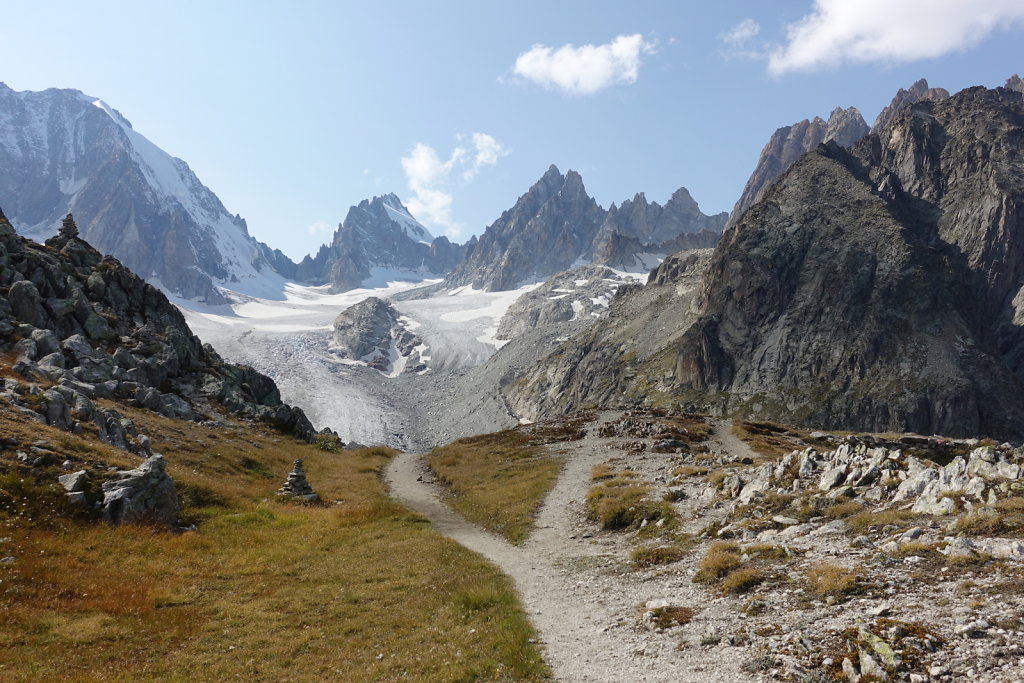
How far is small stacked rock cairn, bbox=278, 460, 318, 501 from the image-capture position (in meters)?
37.7

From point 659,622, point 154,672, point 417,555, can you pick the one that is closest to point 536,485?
point 417,555

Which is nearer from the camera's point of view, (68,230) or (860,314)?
(68,230)

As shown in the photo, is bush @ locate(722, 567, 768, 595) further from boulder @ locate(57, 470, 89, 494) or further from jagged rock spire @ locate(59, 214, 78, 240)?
jagged rock spire @ locate(59, 214, 78, 240)

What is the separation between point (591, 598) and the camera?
1856cm

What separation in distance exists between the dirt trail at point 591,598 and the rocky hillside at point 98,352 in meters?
24.3

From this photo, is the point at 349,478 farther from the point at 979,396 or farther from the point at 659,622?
the point at 979,396

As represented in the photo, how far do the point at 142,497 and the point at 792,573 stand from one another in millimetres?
25912

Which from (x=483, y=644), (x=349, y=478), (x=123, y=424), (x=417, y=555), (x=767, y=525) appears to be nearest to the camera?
(x=483, y=644)

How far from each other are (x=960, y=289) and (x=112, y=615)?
20278 cm

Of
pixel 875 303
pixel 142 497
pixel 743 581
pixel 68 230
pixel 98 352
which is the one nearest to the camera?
pixel 743 581

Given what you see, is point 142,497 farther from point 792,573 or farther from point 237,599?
point 792,573

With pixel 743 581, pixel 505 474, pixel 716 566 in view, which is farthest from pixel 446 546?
pixel 505 474

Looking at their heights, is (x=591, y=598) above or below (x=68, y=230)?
below

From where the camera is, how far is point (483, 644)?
14609 mm
